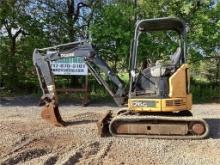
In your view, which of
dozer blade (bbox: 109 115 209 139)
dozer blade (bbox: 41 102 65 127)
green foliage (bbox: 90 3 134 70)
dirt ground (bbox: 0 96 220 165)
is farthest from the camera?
green foliage (bbox: 90 3 134 70)

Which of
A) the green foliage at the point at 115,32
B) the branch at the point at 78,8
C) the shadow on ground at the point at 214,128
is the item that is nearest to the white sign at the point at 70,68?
the green foliage at the point at 115,32

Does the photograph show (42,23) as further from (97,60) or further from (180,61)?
(180,61)

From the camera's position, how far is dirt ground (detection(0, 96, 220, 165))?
8.84m

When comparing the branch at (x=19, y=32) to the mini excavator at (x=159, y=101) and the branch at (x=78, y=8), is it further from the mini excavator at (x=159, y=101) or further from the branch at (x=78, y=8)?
the mini excavator at (x=159, y=101)

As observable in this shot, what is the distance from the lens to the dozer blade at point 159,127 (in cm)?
1067

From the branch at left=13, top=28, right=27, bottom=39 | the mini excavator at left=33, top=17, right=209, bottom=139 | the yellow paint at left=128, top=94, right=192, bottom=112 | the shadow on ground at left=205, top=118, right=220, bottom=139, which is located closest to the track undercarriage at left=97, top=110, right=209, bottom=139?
the mini excavator at left=33, top=17, right=209, bottom=139

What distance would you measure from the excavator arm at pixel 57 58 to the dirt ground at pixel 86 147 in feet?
1.30

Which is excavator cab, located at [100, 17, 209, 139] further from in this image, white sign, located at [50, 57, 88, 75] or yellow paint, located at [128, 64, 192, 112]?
white sign, located at [50, 57, 88, 75]

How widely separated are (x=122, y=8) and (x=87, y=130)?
8.79 metres

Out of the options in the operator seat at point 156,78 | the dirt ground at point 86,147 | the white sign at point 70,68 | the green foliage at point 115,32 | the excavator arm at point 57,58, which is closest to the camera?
the dirt ground at point 86,147

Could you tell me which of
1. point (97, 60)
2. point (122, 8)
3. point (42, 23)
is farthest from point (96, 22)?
point (97, 60)

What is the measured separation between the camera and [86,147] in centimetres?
966

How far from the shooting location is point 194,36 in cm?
1891

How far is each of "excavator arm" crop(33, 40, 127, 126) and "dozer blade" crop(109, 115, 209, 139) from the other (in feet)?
3.62
